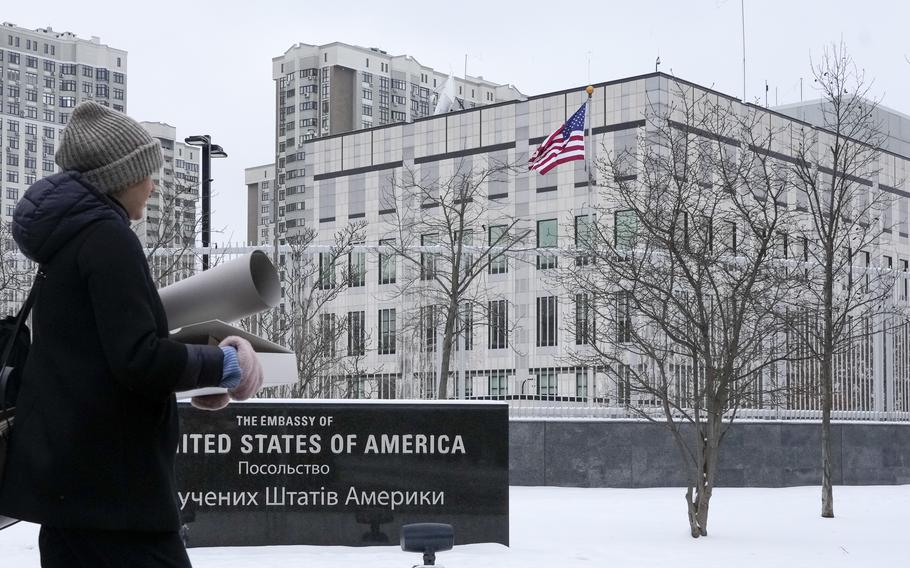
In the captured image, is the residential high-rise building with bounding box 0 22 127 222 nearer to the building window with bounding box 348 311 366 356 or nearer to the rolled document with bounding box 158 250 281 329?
the building window with bounding box 348 311 366 356

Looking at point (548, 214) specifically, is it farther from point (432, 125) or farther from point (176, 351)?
point (176, 351)

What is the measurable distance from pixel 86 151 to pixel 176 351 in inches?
22.1

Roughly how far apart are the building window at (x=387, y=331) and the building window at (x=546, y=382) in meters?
2.14

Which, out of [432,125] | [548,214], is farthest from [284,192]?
[548,214]

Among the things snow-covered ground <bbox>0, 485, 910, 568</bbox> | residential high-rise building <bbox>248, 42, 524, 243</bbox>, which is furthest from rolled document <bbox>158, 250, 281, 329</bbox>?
residential high-rise building <bbox>248, 42, 524, 243</bbox>

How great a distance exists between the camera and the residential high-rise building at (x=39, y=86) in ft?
582

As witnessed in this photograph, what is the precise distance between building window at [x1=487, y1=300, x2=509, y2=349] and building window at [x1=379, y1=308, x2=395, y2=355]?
140 cm

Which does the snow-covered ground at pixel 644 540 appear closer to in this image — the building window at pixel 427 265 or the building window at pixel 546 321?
the building window at pixel 546 321

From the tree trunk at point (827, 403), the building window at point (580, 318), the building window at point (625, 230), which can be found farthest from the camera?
the building window at point (580, 318)

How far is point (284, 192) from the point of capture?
548 ft

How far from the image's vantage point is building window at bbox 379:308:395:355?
17.8 m

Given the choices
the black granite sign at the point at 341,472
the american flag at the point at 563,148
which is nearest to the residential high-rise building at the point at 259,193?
the american flag at the point at 563,148

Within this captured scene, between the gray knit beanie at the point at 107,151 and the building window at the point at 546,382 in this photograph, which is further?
the building window at the point at 546,382

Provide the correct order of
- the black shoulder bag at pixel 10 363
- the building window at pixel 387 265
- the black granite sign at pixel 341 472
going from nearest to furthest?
the black shoulder bag at pixel 10 363 < the black granite sign at pixel 341 472 < the building window at pixel 387 265
